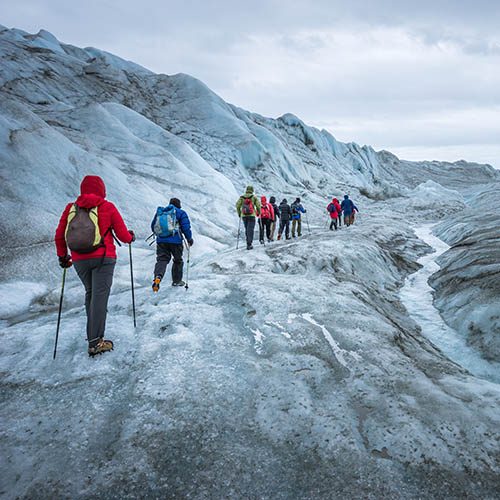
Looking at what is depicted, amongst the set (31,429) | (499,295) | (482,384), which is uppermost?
(499,295)

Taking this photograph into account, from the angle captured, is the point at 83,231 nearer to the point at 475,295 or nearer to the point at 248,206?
the point at 248,206

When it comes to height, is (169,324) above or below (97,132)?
below

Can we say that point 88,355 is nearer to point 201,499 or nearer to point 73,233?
point 73,233

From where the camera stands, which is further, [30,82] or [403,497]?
[30,82]

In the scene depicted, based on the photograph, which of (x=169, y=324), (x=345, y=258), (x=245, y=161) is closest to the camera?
(x=169, y=324)

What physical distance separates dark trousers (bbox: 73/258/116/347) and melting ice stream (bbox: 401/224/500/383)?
6.65 m

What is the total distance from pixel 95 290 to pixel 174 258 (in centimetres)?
307

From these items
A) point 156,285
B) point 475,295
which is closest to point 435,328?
point 475,295

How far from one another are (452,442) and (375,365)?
4.53 ft

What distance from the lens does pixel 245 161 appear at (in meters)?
33.5

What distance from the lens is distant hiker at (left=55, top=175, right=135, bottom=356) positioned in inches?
156

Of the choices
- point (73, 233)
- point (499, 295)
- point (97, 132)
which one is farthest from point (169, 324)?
point (97, 132)

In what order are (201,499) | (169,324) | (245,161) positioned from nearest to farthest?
(201,499) → (169,324) → (245,161)

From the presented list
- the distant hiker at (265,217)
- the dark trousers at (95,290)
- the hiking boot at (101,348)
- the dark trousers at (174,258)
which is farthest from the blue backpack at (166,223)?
the distant hiker at (265,217)
